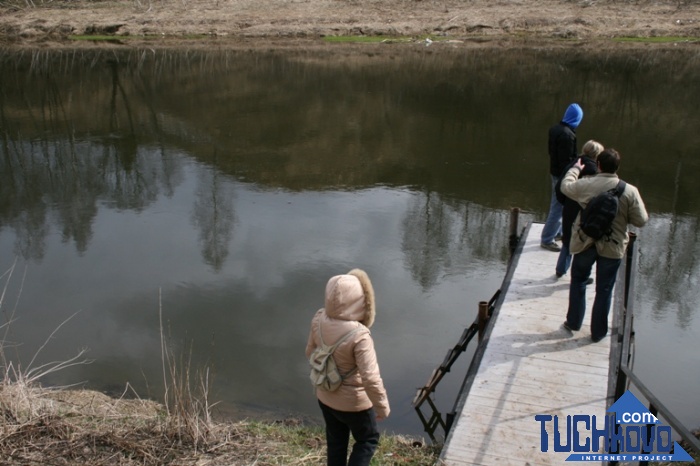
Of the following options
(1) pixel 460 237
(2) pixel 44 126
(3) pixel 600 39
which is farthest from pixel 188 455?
(3) pixel 600 39

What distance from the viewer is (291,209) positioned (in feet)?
50.6

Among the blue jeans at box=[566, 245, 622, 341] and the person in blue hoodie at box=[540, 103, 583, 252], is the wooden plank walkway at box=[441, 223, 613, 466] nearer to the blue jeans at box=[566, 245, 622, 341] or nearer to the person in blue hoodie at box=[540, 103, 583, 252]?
the blue jeans at box=[566, 245, 622, 341]

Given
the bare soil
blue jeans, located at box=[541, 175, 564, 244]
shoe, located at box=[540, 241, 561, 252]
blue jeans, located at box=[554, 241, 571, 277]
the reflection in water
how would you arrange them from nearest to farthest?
1. blue jeans, located at box=[554, 241, 571, 277]
2. blue jeans, located at box=[541, 175, 564, 244]
3. shoe, located at box=[540, 241, 561, 252]
4. the reflection in water
5. the bare soil

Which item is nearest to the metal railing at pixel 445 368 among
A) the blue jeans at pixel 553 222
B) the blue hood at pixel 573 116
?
the blue jeans at pixel 553 222

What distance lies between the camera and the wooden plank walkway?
562 centimetres

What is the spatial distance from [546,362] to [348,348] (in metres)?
3.21

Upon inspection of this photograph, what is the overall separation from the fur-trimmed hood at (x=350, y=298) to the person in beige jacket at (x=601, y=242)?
10.5ft

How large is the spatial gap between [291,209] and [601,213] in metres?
9.60

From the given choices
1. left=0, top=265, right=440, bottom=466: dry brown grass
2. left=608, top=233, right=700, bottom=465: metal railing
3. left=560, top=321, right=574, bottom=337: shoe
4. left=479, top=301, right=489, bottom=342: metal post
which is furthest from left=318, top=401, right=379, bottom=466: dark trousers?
left=479, top=301, right=489, bottom=342: metal post

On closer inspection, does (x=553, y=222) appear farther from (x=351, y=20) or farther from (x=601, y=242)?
(x=351, y=20)

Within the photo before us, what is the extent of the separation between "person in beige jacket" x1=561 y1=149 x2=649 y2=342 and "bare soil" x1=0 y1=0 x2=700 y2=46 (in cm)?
3545

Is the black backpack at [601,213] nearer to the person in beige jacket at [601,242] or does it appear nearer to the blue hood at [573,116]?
the person in beige jacket at [601,242]

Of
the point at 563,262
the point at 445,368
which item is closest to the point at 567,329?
the point at 563,262

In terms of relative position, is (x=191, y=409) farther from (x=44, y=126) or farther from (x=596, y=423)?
(x=44, y=126)
